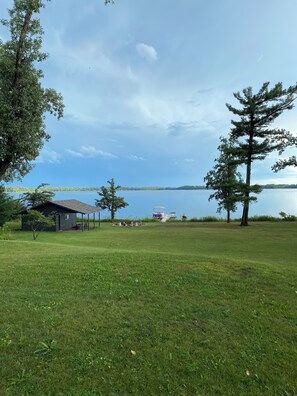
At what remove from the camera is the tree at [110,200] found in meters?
39.2

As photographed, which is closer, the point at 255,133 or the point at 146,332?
the point at 146,332

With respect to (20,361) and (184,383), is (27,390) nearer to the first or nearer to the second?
(20,361)

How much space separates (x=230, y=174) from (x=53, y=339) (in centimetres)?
3042

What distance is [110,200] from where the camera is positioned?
129ft

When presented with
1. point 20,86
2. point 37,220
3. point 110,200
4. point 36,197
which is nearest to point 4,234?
point 37,220

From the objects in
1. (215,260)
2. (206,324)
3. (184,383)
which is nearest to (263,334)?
(206,324)

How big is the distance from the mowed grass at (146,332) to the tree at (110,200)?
109 ft

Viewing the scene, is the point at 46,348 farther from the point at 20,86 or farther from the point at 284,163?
the point at 284,163

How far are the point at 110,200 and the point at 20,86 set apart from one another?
30.2 metres

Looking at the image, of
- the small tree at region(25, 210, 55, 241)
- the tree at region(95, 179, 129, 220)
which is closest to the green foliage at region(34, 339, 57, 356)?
the small tree at region(25, 210, 55, 241)

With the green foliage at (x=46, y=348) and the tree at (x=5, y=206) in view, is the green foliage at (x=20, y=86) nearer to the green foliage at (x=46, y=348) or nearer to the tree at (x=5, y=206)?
the green foliage at (x=46, y=348)

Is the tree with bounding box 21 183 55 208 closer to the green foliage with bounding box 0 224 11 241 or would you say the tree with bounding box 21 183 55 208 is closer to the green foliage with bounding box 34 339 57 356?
the green foliage with bounding box 0 224 11 241

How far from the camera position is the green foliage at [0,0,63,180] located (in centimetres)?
892

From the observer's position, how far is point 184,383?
265 cm
